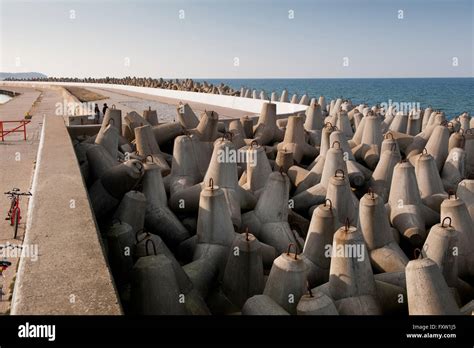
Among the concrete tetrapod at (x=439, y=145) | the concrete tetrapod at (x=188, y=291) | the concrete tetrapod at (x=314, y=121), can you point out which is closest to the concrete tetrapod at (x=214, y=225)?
the concrete tetrapod at (x=188, y=291)

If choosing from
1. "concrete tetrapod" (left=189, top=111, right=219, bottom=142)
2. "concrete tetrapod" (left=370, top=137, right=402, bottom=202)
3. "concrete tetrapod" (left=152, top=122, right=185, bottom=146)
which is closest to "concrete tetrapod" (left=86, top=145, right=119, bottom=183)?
"concrete tetrapod" (left=152, top=122, right=185, bottom=146)

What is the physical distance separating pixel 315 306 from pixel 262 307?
0.35 m

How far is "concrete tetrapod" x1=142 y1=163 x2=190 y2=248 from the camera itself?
468 cm

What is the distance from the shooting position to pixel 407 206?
16.5 feet

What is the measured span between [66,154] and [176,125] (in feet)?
7.95

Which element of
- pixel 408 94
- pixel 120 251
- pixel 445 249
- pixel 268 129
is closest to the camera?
pixel 120 251

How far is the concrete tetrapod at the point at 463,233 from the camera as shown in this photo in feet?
13.8

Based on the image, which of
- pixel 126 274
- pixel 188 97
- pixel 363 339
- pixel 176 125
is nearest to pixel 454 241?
pixel 363 339

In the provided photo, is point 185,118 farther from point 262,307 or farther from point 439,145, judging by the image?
point 262,307

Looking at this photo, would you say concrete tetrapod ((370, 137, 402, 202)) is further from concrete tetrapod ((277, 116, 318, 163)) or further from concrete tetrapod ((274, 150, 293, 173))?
concrete tetrapod ((277, 116, 318, 163))

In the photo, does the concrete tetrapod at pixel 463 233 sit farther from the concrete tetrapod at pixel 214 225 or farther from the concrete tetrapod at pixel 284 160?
the concrete tetrapod at pixel 284 160

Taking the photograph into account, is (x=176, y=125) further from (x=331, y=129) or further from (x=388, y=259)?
(x=388, y=259)

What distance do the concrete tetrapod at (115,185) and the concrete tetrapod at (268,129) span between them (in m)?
3.43

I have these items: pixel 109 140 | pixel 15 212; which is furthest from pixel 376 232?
pixel 109 140
